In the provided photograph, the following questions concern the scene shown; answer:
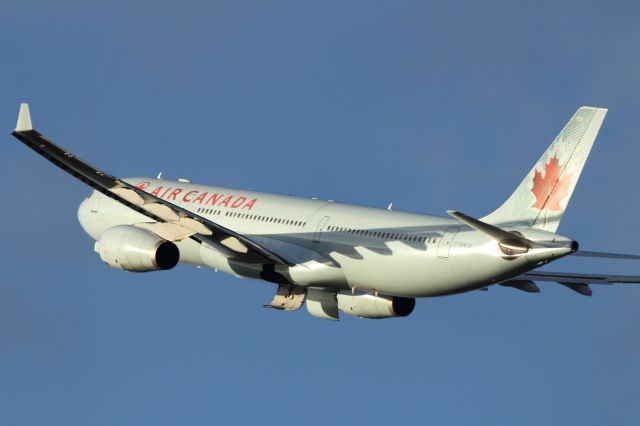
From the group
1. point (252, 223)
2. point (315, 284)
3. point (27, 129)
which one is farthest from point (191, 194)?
point (27, 129)

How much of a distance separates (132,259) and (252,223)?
5470 millimetres

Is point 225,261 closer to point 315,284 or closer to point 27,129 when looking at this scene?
point 315,284

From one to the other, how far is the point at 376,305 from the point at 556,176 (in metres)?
10.2

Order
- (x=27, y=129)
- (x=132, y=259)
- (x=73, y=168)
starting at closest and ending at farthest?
(x=27, y=129), (x=73, y=168), (x=132, y=259)

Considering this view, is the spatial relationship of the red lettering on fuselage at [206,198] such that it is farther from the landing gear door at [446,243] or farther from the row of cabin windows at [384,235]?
the landing gear door at [446,243]

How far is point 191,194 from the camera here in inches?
2657

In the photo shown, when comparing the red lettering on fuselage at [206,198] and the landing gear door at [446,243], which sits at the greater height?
the red lettering on fuselage at [206,198]

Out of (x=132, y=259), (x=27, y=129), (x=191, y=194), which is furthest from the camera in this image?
(x=191, y=194)

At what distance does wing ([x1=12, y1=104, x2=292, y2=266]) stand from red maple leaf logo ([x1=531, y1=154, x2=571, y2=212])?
10218 mm

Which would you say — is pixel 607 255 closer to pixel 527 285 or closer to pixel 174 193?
pixel 527 285

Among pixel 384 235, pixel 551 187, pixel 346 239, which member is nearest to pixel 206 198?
pixel 346 239

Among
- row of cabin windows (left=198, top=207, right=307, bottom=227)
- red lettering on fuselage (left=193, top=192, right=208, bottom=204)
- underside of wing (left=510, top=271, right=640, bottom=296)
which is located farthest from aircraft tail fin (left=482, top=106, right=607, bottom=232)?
red lettering on fuselage (left=193, top=192, right=208, bottom=204)

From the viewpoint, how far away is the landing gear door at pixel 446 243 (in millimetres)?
56781

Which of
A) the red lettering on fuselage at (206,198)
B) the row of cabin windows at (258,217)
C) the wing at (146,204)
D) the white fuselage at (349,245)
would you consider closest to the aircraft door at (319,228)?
the white fuselage at (349,245)
